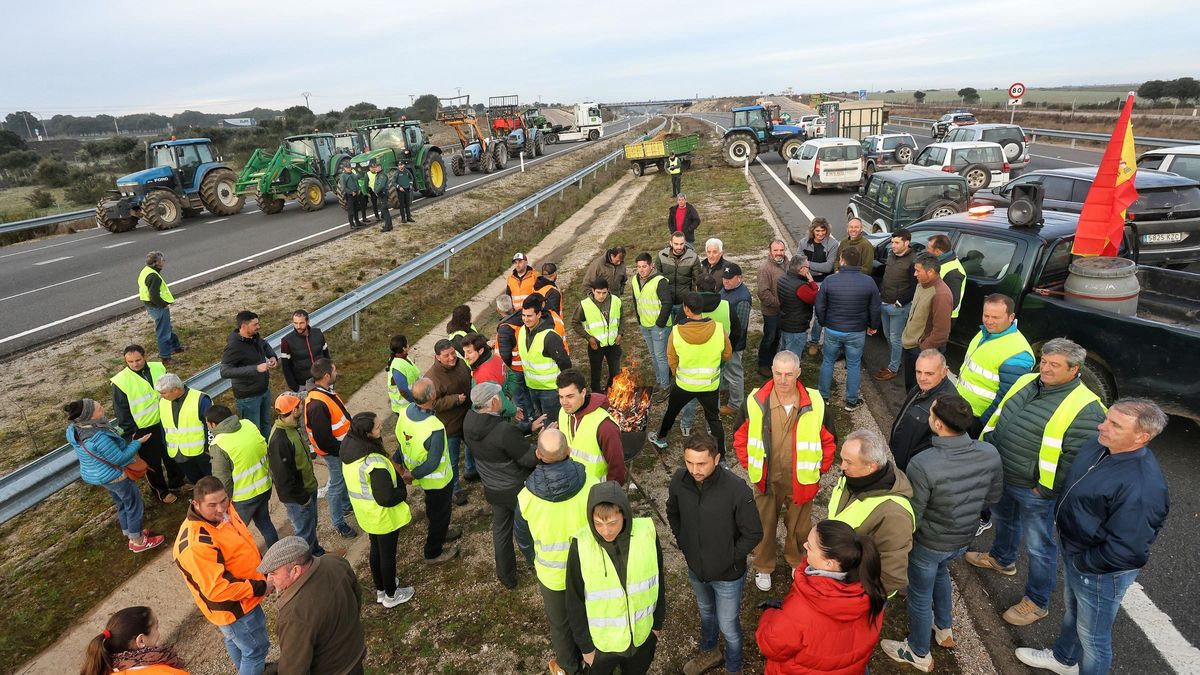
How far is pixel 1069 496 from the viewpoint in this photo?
3.15 metres

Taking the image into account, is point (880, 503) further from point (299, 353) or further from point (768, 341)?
point (299, 353)

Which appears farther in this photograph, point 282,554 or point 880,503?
point 880,503

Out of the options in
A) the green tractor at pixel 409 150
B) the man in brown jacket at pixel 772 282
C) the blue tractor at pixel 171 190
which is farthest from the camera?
the green tractor at pixel 409 150

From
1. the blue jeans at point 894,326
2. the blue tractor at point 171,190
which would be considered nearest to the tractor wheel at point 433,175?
the blue tractor at point 171,190

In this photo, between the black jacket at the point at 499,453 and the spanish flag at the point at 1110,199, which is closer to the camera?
the black jacket at the point at 499,453

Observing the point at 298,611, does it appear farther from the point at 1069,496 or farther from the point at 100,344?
the point at 100,344

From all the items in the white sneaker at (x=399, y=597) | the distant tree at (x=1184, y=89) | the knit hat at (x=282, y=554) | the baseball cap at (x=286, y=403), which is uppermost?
the distant tree at (x=1184, y=89)

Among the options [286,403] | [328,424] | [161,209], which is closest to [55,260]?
[161,209]

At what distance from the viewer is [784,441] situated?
3936 mm

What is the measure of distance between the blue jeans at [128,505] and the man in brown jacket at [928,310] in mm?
7163

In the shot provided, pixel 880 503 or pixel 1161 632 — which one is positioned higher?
pixel 880 503

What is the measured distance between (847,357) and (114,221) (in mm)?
19950

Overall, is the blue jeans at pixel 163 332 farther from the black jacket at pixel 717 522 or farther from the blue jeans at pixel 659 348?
the black jacket at pixel 717 522

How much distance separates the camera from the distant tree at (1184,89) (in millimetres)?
38406
